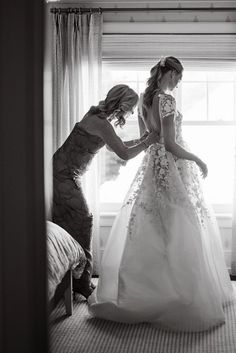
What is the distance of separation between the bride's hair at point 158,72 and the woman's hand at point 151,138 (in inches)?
7.7

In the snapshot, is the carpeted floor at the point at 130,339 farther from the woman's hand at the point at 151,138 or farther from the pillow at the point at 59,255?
the woman's hand at the point at 151,138

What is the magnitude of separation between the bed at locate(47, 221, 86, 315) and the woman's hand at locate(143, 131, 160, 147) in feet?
2.86

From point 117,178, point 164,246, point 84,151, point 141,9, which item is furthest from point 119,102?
point 117,178

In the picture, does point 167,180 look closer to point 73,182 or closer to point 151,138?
point 151,138

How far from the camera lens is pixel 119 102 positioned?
3609 millimetres

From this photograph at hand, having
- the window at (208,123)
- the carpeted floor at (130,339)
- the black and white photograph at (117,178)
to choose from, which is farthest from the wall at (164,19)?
the carpeted floor at (130,339)

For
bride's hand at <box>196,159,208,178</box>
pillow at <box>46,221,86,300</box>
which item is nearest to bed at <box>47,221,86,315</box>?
pillow at <box>46,221,86,300</box>

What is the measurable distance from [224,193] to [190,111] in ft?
2.99

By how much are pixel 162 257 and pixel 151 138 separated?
834 mm

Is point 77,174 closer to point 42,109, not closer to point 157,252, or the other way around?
point 157,252

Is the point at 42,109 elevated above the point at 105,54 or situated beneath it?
situated beneath

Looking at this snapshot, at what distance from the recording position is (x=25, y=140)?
2.11 ft

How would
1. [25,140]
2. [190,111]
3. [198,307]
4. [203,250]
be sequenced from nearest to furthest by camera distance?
[25,140], [198,307], [203,250], [190,111]

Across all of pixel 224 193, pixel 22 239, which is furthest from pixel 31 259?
pixel 224 193
